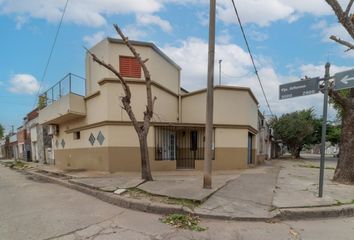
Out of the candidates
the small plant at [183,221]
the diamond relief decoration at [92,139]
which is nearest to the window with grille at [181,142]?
the diamond relief decoration at [92,139]

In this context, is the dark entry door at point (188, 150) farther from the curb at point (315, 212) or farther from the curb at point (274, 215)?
the curb at point (315, 212)

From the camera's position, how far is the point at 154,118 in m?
14.5

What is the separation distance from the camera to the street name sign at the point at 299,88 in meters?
7.75

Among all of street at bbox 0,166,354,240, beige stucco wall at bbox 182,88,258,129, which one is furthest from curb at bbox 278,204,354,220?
beige stucco wall at bbox 182,88,258,129

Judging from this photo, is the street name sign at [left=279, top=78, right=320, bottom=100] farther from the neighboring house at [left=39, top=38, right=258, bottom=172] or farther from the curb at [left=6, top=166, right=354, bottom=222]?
the neighboring house at [left=39, top=38, right=258, bottom=172]

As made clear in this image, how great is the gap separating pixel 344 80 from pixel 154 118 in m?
8.91

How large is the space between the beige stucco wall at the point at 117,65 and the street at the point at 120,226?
825 centimetres

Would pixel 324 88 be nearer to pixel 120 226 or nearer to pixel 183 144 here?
pixel 120 226

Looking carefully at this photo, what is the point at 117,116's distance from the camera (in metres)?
13.5

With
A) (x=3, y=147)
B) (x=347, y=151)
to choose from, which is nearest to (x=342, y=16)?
(x=347, y=151)

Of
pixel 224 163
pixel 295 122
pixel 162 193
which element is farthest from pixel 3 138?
pixel 162 193

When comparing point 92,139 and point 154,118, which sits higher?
point 154,118

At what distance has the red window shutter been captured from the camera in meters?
14.5

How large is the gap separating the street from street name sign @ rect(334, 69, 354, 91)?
121 inches
